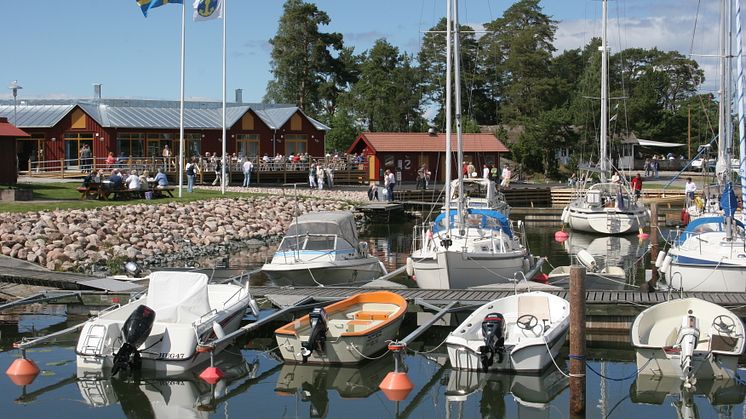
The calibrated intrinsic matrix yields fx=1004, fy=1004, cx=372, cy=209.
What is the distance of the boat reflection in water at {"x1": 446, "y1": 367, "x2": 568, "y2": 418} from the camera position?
17339mm

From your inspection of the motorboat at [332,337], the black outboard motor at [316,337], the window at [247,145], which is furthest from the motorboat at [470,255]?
the window at [247,145]

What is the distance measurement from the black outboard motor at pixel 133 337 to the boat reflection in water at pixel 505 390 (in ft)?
18.9

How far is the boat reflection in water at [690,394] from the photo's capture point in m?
17.2

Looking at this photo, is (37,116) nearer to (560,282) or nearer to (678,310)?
(560,282)

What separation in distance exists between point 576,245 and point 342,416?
27562 millimetres

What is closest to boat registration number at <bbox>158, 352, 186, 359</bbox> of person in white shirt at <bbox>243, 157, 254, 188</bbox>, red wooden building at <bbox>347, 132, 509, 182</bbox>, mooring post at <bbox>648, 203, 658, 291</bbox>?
mooring post at <bbox>648, 203, 658, 291</bbox>

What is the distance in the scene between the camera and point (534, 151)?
76.4m

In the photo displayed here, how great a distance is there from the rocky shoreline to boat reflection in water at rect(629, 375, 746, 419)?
39.1 ft

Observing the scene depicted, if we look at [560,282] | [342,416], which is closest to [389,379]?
[342,416]

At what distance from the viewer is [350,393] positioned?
18312 millimetres

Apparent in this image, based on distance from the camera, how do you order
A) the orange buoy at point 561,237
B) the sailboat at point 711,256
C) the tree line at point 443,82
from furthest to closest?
the tree line at point 443,82 → the orange buoy at point 561,237 → the sailboat at point 711,256

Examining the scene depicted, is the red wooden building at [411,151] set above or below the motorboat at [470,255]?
above

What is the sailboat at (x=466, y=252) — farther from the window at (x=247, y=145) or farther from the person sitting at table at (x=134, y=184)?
the window at (x=247, y=145)

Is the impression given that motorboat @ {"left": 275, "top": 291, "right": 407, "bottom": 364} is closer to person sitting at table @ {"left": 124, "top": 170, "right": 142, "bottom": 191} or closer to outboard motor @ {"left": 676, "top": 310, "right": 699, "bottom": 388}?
outboard motor @ {"left": 676, "top": 310, "right": 699, "bottom": 388}
